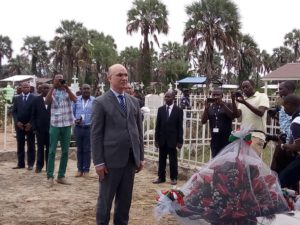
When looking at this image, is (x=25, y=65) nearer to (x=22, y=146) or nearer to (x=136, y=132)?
(x=22, y=146)

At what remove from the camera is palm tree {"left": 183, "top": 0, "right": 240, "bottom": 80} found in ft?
81.9

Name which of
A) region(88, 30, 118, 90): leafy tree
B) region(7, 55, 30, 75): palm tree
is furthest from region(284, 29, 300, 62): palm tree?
region(7, 55, 30, 75): palm tree

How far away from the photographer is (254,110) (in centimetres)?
596

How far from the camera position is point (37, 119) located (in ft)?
26.4

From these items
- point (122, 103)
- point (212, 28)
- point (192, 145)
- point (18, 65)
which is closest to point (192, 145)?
point (192, 145)

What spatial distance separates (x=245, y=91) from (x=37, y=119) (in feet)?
12.8

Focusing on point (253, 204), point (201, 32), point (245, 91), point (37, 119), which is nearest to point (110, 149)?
point (253, 204)

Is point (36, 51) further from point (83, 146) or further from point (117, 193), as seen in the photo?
point (117, 193)

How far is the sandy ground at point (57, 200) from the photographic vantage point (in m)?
5.18

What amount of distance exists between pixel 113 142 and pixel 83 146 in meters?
4.06

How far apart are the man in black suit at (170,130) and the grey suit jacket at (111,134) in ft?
10.8

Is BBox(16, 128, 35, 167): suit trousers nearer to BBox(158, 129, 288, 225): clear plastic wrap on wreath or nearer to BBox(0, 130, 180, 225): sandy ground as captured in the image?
BBox(0, 130, 180, 225): sandy ground

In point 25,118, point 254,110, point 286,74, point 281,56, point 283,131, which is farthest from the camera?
point 281,56

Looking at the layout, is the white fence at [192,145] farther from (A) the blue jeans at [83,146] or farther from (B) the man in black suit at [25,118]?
(B) the man in black suit at [25,118]
